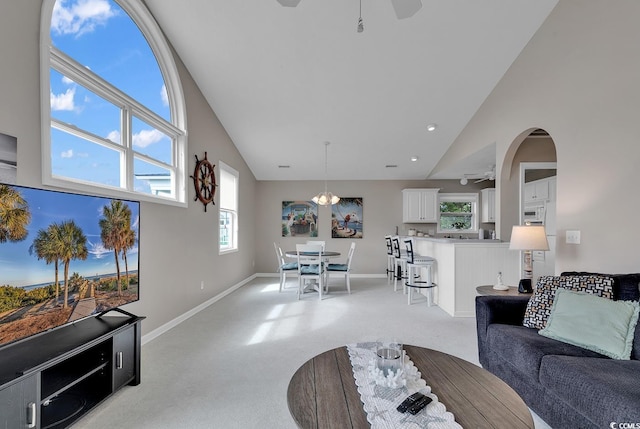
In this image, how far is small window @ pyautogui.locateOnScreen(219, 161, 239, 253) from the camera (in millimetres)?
5738

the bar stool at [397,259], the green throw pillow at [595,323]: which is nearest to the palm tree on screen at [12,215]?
the green throw pillow at [595,323]

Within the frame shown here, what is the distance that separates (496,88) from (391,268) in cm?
405

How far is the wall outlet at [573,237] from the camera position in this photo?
2877 millimetres

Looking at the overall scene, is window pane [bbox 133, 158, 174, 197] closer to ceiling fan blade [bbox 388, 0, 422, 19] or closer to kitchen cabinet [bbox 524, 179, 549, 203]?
ceiling fan blade [bbox 388, 0, 422, 19]

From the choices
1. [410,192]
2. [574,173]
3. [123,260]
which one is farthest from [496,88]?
[123,260]

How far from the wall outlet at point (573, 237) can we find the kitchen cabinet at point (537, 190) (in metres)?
2.10

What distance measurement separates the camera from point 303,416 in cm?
121

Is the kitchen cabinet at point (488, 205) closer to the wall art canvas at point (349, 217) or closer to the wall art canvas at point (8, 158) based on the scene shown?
the wall art canvas at point (349, 217)

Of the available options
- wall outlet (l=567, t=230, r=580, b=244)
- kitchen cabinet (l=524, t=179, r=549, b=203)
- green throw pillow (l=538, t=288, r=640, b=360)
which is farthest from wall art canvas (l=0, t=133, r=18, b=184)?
kitchen cabinet (l=524, t=179, r=549, b=203)

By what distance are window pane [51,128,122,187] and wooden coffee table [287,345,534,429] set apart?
2376 millimetres

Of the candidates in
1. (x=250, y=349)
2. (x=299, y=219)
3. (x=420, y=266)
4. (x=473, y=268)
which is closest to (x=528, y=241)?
(x=473, y=268)

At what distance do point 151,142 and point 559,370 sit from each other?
4.04 meters

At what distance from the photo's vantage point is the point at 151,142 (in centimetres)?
355

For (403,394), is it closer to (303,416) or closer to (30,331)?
(303,416)
